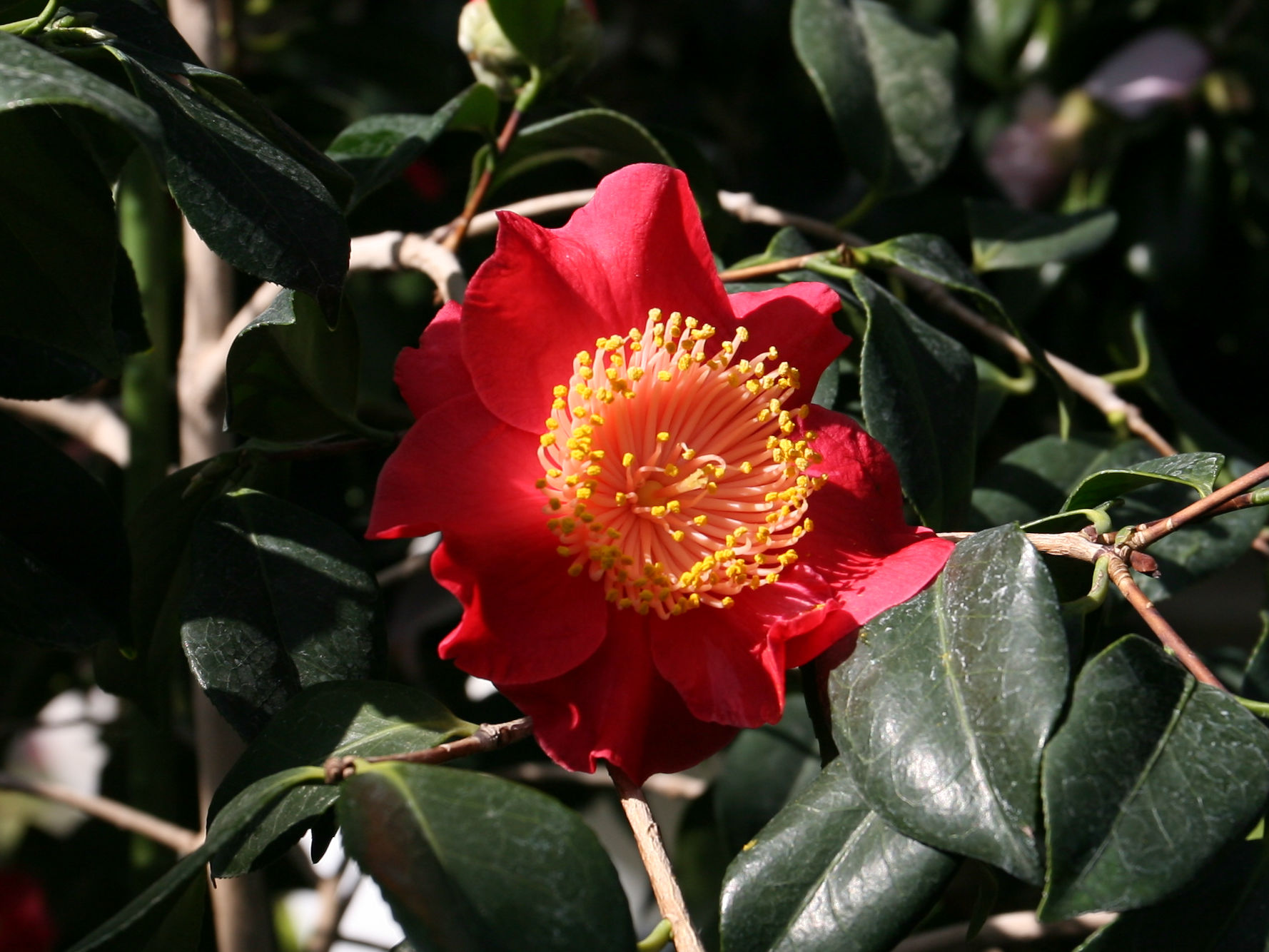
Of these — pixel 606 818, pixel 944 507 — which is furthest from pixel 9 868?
pixel 944 507

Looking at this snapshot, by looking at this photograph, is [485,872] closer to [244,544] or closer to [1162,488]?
[244,544]

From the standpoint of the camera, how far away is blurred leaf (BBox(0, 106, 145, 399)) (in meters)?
0.60

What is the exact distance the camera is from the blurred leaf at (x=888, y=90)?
0.98 metres

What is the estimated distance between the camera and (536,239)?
0.65 m

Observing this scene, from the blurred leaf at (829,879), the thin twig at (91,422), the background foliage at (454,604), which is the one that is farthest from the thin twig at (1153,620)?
the thin twig at (91,422)

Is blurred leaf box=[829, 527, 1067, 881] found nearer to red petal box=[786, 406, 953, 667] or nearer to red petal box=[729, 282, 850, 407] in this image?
red petal box=[786, 406, 953, 667]

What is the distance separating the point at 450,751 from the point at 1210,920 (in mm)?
381

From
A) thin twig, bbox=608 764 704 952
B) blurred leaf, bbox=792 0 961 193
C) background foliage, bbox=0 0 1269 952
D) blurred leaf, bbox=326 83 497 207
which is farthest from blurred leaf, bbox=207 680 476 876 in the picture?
blurred leaf, bbox=792 0 961 193

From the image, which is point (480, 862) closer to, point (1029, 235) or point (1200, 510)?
point (1200, 510)

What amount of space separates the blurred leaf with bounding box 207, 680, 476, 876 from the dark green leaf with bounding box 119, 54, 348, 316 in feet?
0.65

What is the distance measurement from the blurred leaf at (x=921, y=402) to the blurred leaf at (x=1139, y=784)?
196 mm

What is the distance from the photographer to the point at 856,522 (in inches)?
26.8

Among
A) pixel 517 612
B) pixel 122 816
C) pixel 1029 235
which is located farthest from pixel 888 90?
pixel 122 816

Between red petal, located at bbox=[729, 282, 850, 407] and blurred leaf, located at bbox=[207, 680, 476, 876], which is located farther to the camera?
red petal, located at bbox=[729, 282, 850, 407]
